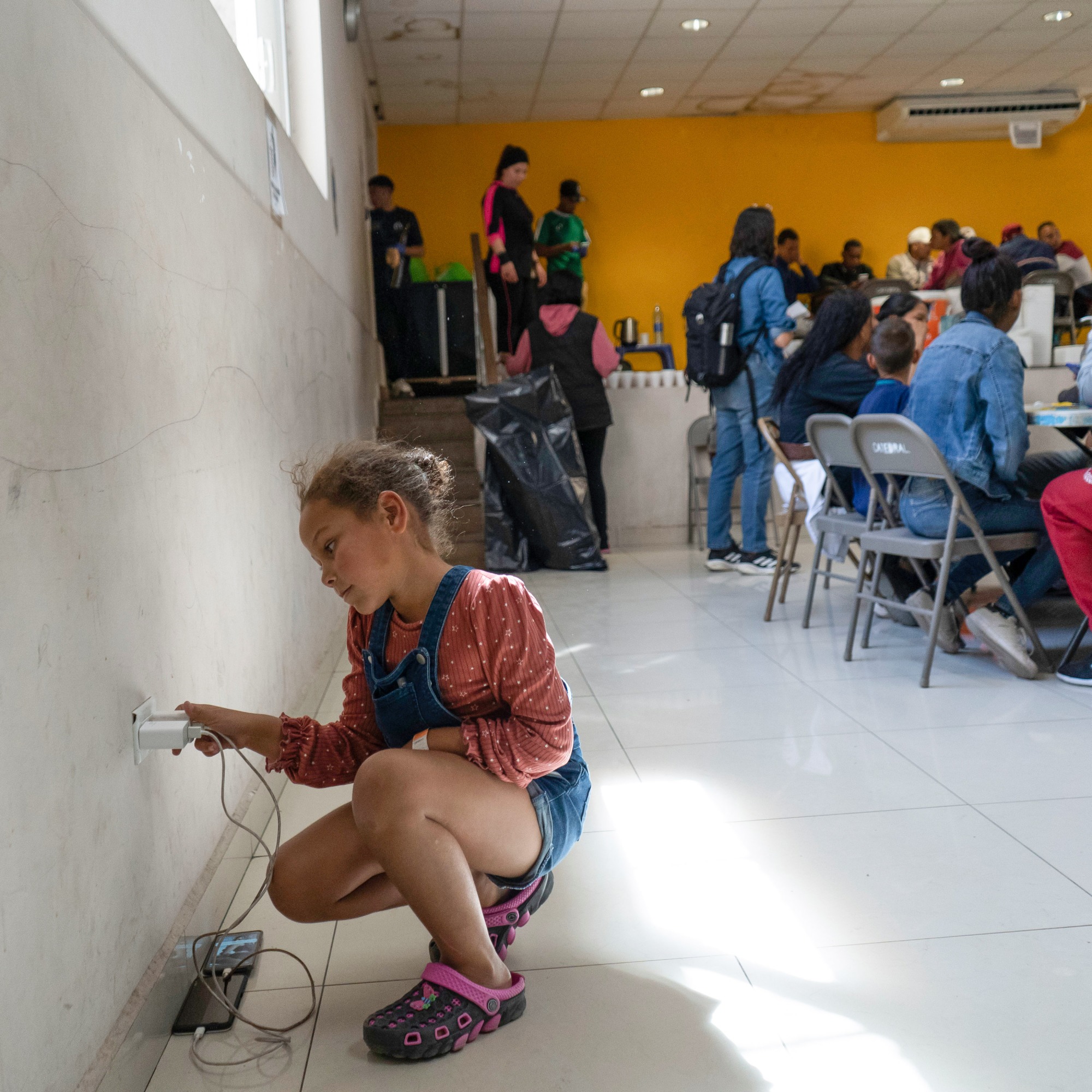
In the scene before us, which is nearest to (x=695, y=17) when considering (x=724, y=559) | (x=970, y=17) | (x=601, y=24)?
(x=601, y=24)

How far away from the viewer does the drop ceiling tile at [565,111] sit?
27.7 ft

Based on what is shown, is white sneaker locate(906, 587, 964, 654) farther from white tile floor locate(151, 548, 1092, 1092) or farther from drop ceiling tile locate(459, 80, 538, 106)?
drop ceiling tile locate(459, 80, 538, 106)

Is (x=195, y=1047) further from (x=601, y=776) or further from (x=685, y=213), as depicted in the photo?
(x=685, y=213)

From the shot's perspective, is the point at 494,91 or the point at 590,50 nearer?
the point at 590,50

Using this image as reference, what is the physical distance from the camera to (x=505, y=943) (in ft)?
4.63

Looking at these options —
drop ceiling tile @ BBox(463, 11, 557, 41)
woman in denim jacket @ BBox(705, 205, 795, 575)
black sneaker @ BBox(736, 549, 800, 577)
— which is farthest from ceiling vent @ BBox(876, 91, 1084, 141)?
black sneaker @ BBox(736, 549, 800, 577)

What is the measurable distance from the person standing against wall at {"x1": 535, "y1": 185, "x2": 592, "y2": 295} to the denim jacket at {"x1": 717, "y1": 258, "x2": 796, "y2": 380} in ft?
10.2

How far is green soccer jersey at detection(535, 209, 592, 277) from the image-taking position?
7676 millimetres

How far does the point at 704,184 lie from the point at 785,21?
2.40 meters

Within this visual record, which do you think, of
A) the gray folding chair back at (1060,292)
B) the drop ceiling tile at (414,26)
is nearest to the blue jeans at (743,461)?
the gray folding chair back at (1060,292)

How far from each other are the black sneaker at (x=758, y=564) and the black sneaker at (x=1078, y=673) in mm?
2043

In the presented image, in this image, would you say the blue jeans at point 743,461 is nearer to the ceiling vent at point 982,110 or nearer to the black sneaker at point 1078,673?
the black sneaker at point 1078,673

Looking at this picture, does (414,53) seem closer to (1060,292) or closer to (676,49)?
(676,49)

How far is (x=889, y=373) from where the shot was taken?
342 cm
